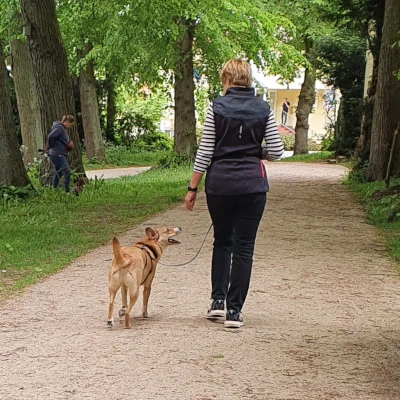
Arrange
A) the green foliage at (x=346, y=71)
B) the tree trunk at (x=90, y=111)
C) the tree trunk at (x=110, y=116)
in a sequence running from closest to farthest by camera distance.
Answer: the green foliage at (x=346, y=71) → the tree trunk at (x=90, y=111) → the tree trunk at (x=110, y=116)

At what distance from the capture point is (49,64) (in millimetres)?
16469

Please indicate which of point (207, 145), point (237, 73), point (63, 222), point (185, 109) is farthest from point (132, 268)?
point (185, 109)

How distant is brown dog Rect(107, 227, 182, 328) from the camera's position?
18.7ft

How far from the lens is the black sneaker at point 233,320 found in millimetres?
5941

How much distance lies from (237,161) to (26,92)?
21946 mm

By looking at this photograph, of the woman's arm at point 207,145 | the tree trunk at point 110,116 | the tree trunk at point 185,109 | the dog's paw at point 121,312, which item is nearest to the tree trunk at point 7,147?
the dog's paw at point 121,312

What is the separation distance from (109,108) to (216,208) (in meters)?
38.6

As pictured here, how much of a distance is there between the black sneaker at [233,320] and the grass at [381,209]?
3884mm

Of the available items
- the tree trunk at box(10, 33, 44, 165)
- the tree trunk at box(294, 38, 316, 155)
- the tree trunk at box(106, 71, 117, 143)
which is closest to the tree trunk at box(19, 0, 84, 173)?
the tree trunk at box(10, 33, 44, 165)

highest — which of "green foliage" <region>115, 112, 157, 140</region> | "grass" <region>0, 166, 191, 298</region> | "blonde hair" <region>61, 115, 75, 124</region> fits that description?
"blonde hair" <region>61, 115, 75, 124</region>

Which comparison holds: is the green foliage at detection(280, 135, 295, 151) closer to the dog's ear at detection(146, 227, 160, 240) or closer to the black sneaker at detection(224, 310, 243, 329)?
the dog's ear at detection(146, 227, 160, 240)

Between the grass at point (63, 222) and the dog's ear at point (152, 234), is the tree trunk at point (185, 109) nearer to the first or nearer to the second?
the grass at point (63, 222)

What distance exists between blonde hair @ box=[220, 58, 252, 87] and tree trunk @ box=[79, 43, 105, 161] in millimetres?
27333

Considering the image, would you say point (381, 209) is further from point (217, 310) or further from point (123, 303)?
point (123, 303)
